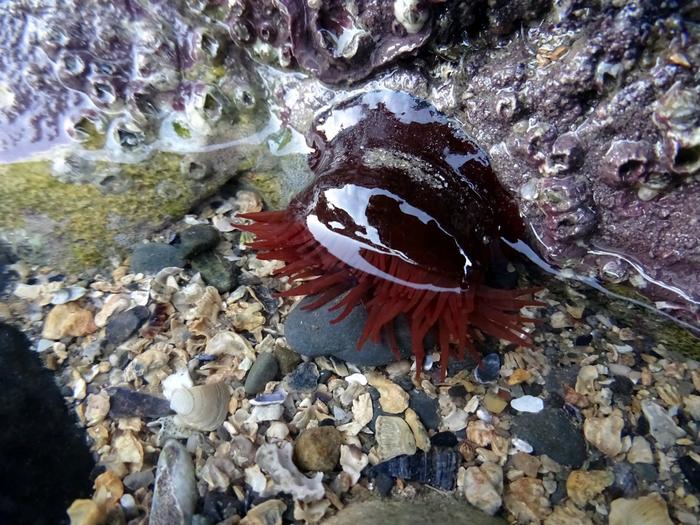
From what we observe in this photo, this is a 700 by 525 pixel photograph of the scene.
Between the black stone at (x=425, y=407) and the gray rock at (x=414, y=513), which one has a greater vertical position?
the black stone at (x=425, y=407)

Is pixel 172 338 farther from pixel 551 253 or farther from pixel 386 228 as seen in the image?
pixel 551 253

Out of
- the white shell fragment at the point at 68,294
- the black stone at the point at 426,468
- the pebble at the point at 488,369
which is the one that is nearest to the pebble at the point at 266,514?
the black stone at the point at 426,468

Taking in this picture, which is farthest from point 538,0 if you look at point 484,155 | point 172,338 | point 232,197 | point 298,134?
point 172,338

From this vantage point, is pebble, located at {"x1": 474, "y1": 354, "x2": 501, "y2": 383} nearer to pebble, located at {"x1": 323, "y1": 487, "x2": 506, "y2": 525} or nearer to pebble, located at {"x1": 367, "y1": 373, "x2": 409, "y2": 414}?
pebble, located at {"x1": 367, "y1": 373, "x2": 409, "y2": 414}

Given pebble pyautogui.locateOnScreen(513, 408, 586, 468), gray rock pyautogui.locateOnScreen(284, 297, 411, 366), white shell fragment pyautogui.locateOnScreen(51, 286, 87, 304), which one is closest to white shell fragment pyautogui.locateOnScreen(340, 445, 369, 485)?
gray rock pyautogui.locateOnScreen(284, 297, 411, 366)

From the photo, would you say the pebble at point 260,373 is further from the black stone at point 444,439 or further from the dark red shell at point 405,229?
Answer: the black stone at point 444,439
